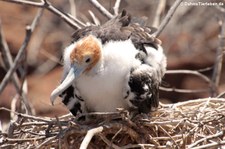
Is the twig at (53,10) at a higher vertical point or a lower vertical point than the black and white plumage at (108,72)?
higher

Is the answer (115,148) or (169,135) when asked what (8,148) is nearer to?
(115,148)

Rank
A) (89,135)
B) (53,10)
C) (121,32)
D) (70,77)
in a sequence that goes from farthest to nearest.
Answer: (53,10)
(121,32)
(70,77)
(89,135)

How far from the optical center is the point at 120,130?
13.2 ft

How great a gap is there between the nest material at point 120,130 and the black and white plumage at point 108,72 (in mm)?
89

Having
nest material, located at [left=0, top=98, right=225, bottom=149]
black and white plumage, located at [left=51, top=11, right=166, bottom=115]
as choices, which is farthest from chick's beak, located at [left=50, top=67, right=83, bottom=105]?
nest material, located at [left=0, top=98, right=225, bottom=149]

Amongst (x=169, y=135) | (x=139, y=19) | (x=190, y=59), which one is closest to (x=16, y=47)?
(x=190, y=59)

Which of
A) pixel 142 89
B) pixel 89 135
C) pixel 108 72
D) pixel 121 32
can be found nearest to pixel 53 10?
pixel 121 32

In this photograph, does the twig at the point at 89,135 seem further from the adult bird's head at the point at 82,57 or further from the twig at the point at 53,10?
the twig at the point at 53,10

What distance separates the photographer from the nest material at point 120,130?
3.93 m

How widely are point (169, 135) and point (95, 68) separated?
0.50 meters

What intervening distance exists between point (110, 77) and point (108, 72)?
0.11 feet

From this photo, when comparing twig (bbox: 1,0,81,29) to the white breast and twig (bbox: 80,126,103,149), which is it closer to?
the white breast

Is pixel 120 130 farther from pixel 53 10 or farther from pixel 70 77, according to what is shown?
pixel 53 10

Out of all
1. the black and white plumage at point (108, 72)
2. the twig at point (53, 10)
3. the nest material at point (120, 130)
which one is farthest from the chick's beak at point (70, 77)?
the twig at point (53, 10)
